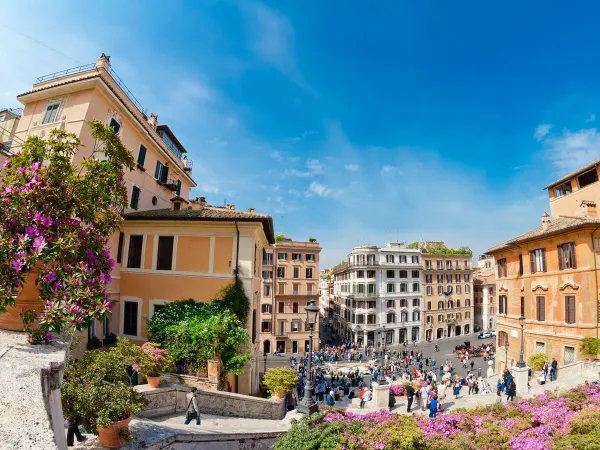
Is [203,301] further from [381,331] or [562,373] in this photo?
[381,331]

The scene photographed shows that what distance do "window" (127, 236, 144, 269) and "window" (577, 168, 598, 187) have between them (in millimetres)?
31071

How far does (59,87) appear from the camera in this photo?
16.3 m

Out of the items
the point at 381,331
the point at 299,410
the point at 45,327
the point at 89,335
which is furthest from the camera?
the point at 381,331

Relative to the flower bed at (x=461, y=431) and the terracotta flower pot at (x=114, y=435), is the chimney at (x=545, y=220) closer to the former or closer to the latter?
the flower bed at (x=461, y=431)

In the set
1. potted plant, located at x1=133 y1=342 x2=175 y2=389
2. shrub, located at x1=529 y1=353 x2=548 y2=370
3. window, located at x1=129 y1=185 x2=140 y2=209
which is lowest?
shrub, located at x1=529 y1=353 x2=548 y2=370

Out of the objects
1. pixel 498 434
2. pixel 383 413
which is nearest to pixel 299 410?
pixel 383 413

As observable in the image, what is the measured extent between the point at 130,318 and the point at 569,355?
26165 millimetres

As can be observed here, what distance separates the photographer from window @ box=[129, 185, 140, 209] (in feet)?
61.7

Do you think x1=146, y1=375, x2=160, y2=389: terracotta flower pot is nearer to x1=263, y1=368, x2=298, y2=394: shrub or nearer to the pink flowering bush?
the pink flowering bush

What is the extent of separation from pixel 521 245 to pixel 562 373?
439 inches

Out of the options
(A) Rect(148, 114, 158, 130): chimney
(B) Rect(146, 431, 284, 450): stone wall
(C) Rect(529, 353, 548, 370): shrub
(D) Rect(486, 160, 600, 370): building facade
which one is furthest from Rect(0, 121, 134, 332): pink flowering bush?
(C) Rect(529, 353, 548, 370): shrub

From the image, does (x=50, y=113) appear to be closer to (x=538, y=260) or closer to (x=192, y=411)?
(x=192, y=411)

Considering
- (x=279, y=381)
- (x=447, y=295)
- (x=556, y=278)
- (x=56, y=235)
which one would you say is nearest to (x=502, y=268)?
(x=556, y=278)

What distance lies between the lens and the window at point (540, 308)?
23.9 meters
